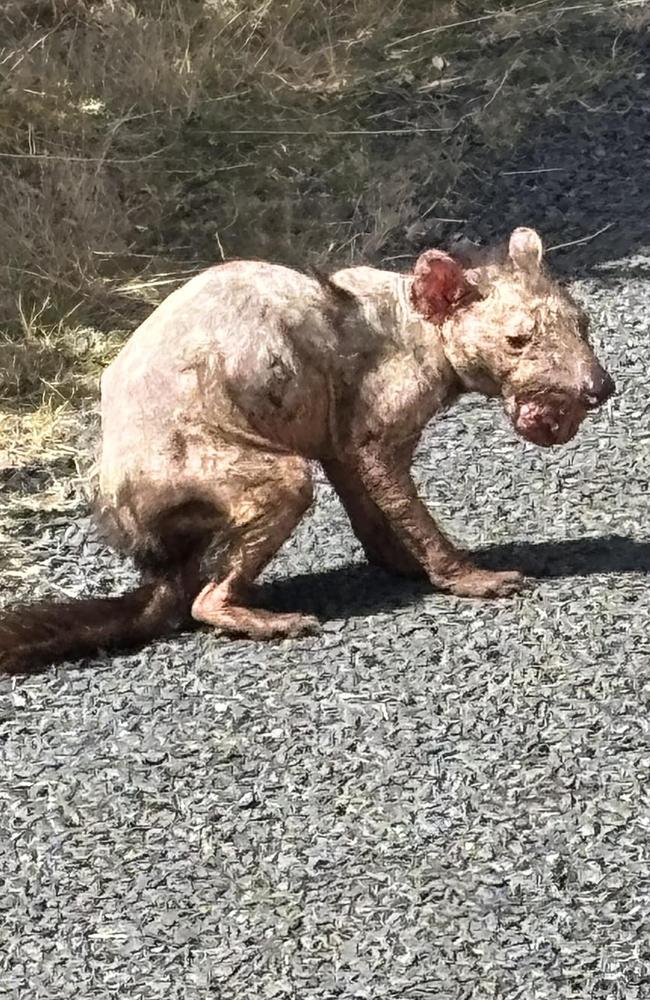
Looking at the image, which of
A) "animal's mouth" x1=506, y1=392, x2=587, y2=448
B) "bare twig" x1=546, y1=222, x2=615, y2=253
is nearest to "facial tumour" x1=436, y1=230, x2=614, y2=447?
"animal's mouth" x1=506, y1=392, x2=587, y2=448

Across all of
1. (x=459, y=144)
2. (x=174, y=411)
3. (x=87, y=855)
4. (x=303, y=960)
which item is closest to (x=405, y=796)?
(x=303, y=960)

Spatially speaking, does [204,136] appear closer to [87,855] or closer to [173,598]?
[173,598]

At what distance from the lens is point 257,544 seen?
4.01 metres

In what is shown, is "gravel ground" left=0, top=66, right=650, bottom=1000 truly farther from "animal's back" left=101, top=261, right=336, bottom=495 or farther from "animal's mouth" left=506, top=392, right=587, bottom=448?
"animal's back" left=101, top=261, right=336, bottom=495

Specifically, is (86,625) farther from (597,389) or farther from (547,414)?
(597,389)

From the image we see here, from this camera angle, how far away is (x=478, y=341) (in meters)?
3.97

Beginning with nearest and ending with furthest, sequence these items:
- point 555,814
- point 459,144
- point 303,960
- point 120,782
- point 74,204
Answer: point 303,960 → point 555,814 → point 120,782 → point 74,204 → point 459,144

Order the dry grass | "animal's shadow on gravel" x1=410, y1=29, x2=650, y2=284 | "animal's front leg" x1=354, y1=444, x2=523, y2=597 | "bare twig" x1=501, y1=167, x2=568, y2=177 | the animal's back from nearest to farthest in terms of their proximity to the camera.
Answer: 1. the animal's back
2. "animal's front leg" x1=354, y1=444, x2=523, y2=597
3. the dry grass
4. "animal's shadow on gravel" x1=410, y1=29, x2=650, y2=284
5. "bare twig" x1=501, y1=167, x2=568, y2=177

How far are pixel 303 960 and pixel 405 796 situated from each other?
1.80ft

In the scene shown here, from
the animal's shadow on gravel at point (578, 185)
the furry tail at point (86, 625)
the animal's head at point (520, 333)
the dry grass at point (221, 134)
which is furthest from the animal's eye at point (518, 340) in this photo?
the animal's shadow on gravel at point (578, 185)

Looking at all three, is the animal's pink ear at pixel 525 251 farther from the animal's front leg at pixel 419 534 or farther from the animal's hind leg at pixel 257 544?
the animal's hind leg at pixel 257 544

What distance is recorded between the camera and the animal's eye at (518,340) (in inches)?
155

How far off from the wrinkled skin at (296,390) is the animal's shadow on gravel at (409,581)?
0.76 feet

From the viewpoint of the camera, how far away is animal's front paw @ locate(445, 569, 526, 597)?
420 cm
